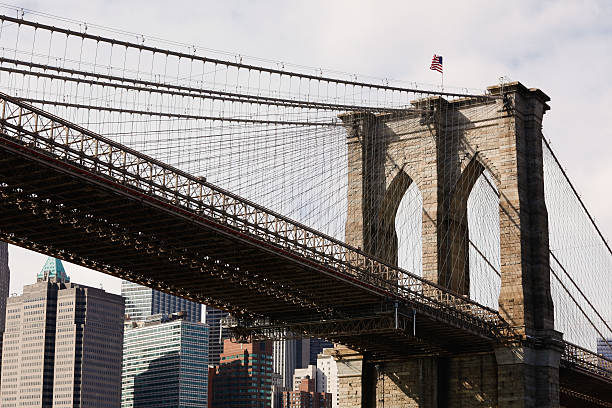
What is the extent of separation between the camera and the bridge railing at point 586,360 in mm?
78938

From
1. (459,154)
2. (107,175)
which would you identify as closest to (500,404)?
(459,154)

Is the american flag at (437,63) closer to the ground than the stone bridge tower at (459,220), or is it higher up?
higher up

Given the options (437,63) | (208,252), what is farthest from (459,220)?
(208,252)

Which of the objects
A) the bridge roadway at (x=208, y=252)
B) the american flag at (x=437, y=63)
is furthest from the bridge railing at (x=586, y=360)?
the american flag at (x=437, y=63)

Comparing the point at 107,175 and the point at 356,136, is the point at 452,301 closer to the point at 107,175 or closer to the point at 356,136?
the point at 356,136

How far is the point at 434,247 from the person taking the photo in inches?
2938

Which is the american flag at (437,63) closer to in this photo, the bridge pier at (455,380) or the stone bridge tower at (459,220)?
the stone bridge tower at (459,220)

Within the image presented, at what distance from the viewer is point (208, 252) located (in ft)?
183

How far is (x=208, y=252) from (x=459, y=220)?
2603 cm

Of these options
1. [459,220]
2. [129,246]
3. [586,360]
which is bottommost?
[586,360]

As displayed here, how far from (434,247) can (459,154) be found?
6771 mm

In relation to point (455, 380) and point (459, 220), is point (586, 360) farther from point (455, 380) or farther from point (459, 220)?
point (459, 220)

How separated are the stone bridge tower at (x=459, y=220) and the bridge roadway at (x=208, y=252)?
1.70 m

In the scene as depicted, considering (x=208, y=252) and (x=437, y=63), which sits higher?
(x=437, y=63)
